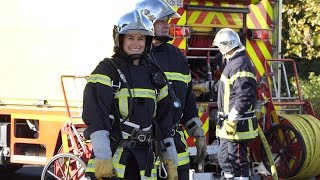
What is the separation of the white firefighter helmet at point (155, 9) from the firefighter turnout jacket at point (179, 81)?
0.78 feet

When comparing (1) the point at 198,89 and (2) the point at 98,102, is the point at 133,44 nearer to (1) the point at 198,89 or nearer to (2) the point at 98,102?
(2) the point at 98,102

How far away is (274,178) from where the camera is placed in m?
7.54

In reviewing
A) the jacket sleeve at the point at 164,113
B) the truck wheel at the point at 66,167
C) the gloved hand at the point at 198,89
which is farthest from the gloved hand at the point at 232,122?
the jacket sleeve at the point at 164,113

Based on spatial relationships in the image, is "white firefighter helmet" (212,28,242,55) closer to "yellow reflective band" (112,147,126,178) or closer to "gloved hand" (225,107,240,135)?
"gloved hand" (225,107,240,135)

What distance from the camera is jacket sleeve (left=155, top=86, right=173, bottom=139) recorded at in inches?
193

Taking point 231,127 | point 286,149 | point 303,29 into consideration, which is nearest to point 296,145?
point 286,149

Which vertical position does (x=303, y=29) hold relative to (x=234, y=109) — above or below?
above

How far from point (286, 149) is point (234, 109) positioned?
0.91m

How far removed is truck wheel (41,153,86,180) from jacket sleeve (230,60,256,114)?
1680 millimetres

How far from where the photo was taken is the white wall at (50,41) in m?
7.29

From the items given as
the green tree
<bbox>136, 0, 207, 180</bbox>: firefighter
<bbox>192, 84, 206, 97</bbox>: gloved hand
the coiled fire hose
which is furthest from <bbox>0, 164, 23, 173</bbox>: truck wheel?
the green tree

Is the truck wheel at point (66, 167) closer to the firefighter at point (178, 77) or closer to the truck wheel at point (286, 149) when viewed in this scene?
the firefighter at point (178, 77)

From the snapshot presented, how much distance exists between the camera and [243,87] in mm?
7258

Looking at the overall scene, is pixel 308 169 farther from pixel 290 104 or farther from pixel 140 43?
pixel 140 43
